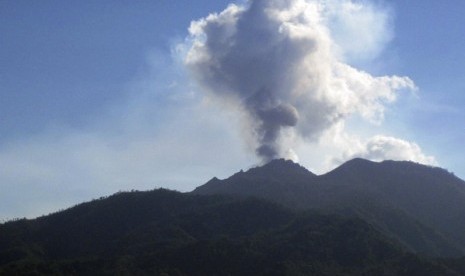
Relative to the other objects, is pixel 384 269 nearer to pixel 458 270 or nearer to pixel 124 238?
pixel 458 270

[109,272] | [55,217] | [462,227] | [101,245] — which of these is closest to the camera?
[109,272]

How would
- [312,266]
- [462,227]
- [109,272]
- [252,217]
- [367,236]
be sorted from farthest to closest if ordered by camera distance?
[462,227] → [252,217] → [367,236] → [312,266] → [109,272]

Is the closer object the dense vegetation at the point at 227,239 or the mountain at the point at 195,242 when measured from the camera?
the mountain at the point at 195,242

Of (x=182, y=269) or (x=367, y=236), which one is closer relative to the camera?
(x=182, y=269)

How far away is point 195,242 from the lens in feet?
454

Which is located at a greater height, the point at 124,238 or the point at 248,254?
the point at 124,238

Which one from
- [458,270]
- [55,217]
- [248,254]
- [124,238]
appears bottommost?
[458,270]

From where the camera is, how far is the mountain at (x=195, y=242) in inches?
5044

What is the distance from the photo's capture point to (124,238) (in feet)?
511

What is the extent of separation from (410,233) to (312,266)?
177 ft

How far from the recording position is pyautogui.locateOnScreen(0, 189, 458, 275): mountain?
420ft

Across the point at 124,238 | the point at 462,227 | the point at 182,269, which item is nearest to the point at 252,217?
the point at 124,238

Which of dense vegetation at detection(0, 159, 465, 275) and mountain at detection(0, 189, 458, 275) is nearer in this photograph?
mountain at detection(0, 189, 458, 275)

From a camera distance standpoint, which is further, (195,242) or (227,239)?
(227,239)
